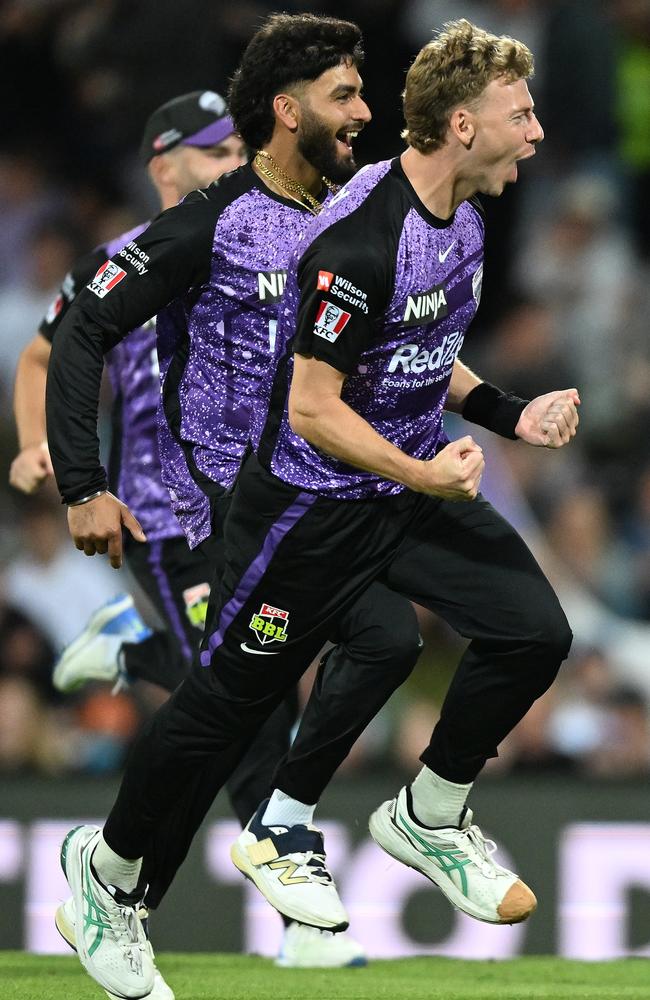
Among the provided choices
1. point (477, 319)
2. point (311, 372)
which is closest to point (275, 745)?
point (311, 372)

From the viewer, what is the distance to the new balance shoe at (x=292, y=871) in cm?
459

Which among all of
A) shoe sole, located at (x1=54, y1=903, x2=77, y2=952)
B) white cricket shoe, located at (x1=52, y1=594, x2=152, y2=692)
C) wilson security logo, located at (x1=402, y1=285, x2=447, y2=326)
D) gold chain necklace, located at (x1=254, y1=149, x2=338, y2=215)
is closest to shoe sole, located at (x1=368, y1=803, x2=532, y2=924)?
shoe sole, located at (x1=54, y1=903, x2=77, y2=952)

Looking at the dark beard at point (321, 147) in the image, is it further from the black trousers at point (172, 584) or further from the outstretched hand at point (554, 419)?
the black trousers at point (172, 584)

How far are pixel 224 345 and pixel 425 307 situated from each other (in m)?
0.87

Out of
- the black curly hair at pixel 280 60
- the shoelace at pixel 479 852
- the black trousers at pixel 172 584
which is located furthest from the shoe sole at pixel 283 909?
the black curly hair at pixel 280 60

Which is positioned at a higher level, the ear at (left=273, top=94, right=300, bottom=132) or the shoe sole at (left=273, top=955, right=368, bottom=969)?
the ear at (left=273, top=94, right=300, bottom=132)

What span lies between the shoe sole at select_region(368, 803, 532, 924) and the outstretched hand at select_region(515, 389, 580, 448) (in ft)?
3.77

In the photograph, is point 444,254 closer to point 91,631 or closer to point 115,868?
point 115,868

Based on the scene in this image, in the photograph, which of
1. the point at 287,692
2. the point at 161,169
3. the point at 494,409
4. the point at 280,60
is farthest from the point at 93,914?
the point at 161,169

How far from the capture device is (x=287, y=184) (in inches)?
193

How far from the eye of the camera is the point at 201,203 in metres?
4.86

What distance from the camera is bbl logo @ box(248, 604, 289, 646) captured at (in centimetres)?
436

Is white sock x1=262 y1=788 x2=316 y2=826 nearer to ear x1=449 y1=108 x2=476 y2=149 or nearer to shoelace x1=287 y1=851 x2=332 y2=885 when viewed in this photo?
shoelace x1=287 y1=851 x2=332 y2=885

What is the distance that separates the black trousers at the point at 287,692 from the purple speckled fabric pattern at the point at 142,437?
90 mm
